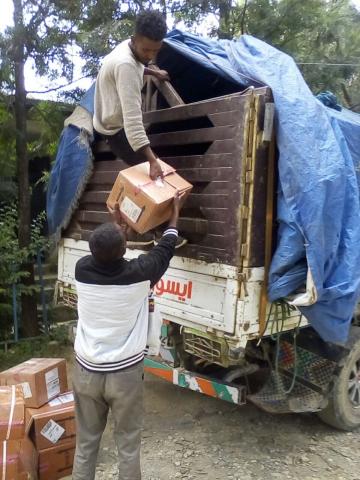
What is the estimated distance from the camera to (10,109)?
5.20 meters

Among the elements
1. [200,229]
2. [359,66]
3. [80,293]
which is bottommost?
[80,293]

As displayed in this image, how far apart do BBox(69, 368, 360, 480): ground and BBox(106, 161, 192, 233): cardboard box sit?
1.61m

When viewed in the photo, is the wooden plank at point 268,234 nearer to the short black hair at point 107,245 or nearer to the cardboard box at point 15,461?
the short black hair at point 107,245

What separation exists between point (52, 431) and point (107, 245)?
1.42 m

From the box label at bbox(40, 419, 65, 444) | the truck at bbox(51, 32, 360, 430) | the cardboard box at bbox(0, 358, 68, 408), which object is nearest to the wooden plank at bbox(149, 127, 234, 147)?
the truck at bbox(51, 32, 360, 430)

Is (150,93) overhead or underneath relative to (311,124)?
overhead

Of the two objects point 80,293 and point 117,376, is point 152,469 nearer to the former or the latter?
point 117,376

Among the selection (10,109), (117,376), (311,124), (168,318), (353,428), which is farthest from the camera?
(10,109)

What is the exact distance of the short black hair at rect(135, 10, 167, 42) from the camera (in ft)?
9.02

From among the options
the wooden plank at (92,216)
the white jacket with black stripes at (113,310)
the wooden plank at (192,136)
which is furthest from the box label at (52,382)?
the wooden plank at (192,136)

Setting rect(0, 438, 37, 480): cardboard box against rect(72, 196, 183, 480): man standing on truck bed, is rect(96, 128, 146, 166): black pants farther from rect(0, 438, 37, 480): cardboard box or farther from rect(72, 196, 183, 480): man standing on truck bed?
rect(0, 438, 37, 480): cardboard box

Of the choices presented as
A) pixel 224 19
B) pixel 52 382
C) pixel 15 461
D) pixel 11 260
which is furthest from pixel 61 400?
pixel 224 19

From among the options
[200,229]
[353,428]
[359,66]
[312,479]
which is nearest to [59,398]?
[200,229]

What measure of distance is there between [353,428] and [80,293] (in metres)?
2.46
